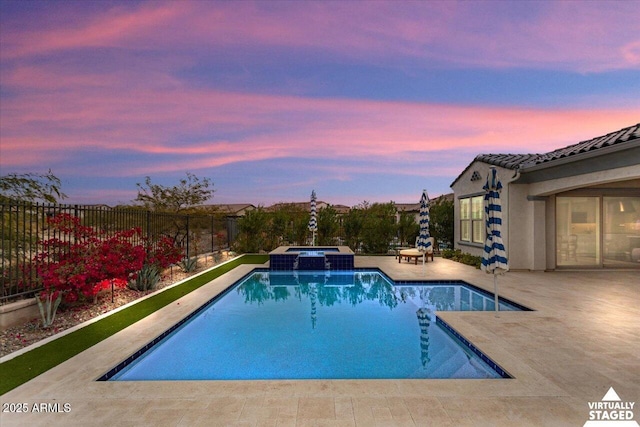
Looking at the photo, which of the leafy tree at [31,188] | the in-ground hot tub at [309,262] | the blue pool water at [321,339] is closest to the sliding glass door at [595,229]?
the blue pool water at [321,339]

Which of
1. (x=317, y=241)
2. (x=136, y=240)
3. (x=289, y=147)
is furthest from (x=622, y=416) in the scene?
(x=289, y=147)

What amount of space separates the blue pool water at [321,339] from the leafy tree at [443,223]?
26.7ft

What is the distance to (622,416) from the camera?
3355 mm

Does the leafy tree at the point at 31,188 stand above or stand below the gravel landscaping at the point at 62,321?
above

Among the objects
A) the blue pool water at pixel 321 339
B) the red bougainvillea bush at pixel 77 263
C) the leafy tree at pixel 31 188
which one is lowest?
the blue pool water at pixel 321 339

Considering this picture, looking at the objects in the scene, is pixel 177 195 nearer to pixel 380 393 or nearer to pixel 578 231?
pixel 380 393

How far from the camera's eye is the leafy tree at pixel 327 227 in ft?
64.9

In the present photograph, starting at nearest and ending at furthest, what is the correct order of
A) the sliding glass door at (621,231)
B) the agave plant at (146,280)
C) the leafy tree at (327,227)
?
the agave plant at (146,280), the sliding glass door at (621,231), the leafy tree at (327,227)

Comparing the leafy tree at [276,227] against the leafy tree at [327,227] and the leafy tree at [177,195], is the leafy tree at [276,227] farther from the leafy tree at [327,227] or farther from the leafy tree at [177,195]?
the leafy tree at [177,195]

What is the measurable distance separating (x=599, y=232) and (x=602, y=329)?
8630 millimetres

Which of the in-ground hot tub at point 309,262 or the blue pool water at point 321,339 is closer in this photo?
the blue pool water at point 321,339

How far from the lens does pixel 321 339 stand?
20.5 feet

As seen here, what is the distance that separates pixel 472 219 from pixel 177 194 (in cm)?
1647

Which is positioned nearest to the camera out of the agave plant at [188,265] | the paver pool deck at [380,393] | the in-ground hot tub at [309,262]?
the paver pool deck at [380,393]
